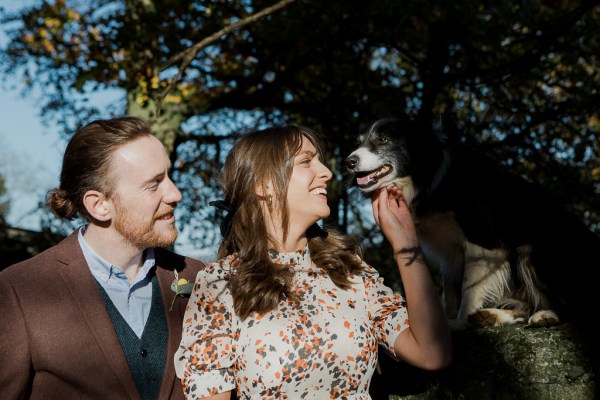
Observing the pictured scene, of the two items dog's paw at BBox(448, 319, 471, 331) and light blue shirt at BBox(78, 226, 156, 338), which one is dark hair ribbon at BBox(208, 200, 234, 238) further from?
dog's paw at BBox(448, 319, 471, 331)

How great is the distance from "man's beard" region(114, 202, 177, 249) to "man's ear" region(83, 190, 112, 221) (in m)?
0.05

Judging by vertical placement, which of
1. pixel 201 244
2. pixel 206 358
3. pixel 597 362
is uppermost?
pixel 206 358

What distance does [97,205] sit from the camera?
2754 millimetres

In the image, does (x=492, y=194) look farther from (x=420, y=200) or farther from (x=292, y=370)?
(x=292, y=370)

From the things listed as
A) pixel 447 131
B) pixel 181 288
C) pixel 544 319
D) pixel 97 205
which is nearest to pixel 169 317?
pixel 181 288

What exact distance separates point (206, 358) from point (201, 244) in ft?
20.9

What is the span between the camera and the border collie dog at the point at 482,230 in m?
3.81

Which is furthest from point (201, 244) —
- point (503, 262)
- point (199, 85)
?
point (503, 262)

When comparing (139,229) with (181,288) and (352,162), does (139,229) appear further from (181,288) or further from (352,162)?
(352,162)

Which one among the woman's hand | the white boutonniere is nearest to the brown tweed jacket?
the white boutonniere

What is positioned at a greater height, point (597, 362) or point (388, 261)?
point (597, 362)

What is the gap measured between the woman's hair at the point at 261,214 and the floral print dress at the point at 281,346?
8cm

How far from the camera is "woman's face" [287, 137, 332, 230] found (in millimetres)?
2463

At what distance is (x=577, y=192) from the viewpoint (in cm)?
671
